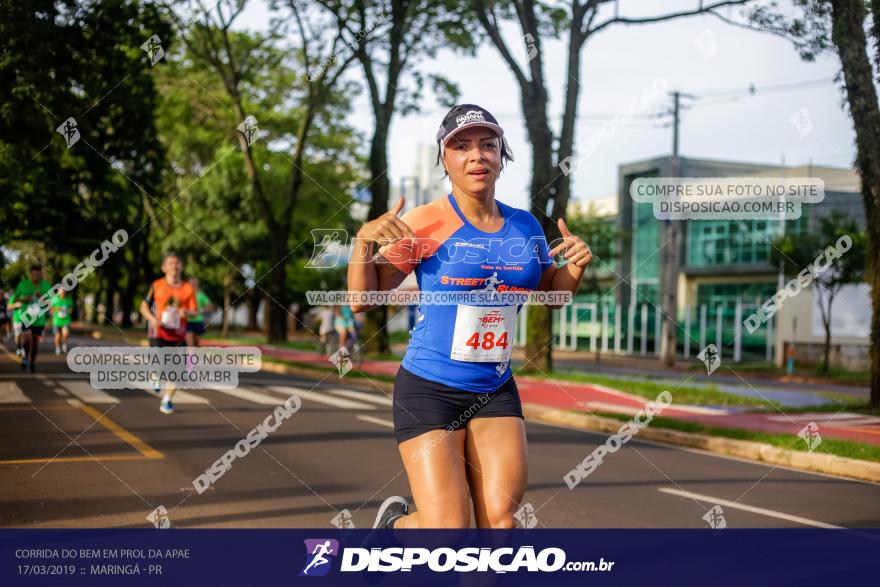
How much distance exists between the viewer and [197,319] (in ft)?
45.5

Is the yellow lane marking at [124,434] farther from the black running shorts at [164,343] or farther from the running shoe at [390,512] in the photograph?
the running shoe at [390,512]

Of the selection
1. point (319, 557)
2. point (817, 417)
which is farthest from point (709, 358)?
point (319, 557)

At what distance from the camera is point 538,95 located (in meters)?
20.8

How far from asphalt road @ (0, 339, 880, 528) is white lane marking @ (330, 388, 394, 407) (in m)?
2.52

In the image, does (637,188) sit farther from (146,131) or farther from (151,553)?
(146,131)

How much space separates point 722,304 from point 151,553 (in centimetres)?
3826

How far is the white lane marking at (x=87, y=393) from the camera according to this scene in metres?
13.7

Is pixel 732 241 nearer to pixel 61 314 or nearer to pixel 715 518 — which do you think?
pixel 61 314

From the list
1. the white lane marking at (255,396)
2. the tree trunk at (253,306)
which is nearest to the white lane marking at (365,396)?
the white lane marking at (255,396)

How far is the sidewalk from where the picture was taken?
12719 millimetres

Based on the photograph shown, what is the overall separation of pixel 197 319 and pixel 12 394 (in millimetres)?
3058

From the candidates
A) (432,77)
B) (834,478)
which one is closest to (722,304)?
(432,77)

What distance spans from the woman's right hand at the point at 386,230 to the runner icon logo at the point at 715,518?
408 centimetres

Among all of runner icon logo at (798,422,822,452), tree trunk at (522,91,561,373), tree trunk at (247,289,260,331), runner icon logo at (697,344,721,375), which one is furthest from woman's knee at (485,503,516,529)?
tree trunk at (247,289,260,331)
